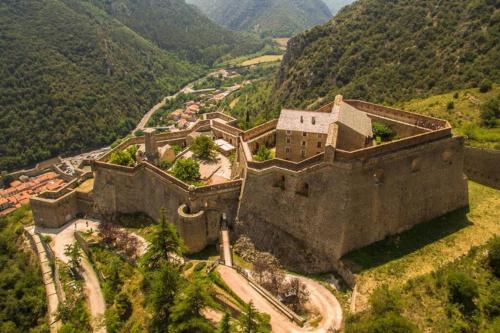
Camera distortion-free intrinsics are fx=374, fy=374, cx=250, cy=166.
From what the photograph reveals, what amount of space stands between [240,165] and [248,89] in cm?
11787

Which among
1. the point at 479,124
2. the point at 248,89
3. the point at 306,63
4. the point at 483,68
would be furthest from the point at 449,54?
the point at 248,89

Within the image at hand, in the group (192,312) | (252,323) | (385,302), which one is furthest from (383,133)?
(192,312)

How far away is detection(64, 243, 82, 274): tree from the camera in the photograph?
45.9m

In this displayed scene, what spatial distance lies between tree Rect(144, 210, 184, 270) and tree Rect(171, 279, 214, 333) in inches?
259

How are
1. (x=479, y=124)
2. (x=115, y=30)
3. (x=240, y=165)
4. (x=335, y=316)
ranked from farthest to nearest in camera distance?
1. (x=115, y=30)
2. (x=479, y=124)
3. (x=240, y=165)
4. (x=335, y=316)

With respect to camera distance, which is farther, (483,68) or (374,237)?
(483,68)

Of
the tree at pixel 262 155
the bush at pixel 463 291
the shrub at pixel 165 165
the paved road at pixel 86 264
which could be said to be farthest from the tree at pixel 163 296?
the bush at pixel 463 291

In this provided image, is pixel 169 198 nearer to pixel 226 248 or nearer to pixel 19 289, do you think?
pixel 226 248

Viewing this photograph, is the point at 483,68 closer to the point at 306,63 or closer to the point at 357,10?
the point at 306,63

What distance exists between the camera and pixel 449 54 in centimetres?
8312

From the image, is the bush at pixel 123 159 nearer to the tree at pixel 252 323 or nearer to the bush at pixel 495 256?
the tree at pixel 252 323

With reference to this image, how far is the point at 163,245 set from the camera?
122 ft

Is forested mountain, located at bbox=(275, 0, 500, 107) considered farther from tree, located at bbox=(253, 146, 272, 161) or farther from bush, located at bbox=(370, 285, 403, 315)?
bush, located at bbox=(370, 285, 403, 315)

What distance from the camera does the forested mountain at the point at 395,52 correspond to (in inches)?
3095
